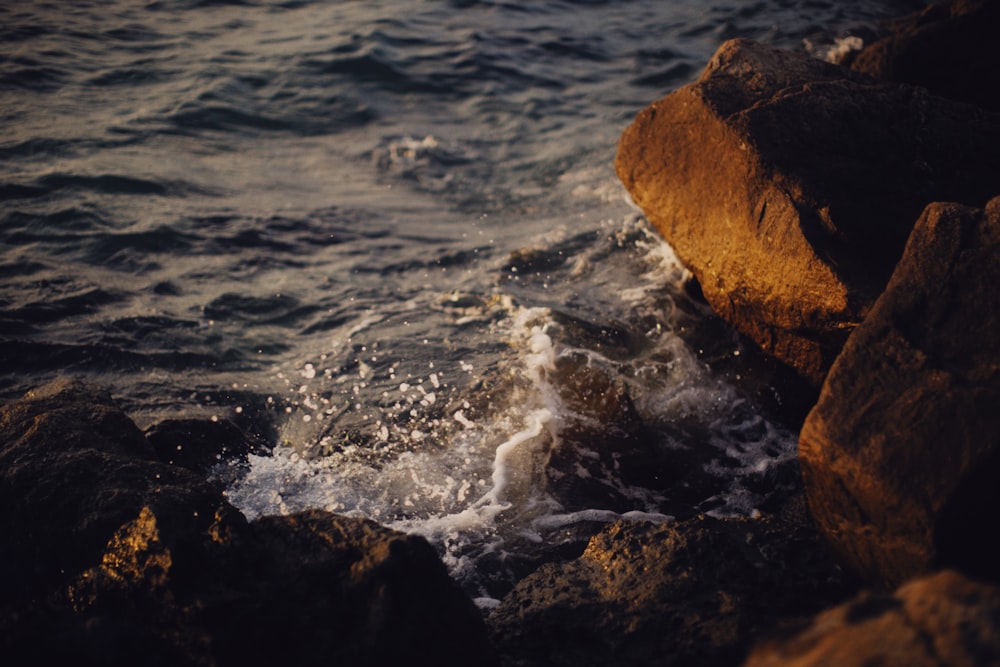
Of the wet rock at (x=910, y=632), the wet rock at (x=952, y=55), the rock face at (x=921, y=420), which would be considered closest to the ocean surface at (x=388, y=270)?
the rock face at (x=921, y=420)

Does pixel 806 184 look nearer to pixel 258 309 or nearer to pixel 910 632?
pixel 910 632

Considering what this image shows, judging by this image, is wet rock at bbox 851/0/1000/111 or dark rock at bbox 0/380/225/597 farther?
wet rock at bbox 851/0/1000/111

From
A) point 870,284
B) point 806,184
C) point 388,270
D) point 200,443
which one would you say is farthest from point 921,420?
point 388,270

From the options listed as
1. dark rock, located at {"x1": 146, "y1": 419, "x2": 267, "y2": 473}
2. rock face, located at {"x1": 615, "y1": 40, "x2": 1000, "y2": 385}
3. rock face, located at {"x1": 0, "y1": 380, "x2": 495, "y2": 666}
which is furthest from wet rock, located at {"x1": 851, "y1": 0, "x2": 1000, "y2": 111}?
rock face, located at {"x1": 0, "y1": 380, "x2": 495, "y2": 666}

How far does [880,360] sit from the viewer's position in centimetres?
307

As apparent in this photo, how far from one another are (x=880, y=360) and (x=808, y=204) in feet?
4.74

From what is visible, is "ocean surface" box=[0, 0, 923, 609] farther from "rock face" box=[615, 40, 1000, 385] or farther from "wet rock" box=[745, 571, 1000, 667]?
"wet rock" box=[745, 571, 1000, 667]

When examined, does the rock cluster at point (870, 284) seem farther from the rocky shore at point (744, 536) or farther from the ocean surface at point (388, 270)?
the ocean surface at point (388, 270)

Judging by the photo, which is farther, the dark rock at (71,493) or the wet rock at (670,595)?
the dark rock at (71,493)

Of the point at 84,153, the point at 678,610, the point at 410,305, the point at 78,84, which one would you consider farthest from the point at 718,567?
the point at 78,84

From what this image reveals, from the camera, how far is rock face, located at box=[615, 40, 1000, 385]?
4.20 m

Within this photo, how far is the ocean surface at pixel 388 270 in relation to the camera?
4477 mm

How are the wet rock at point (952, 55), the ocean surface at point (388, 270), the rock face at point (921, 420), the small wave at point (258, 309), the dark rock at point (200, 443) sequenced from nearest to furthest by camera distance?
the rock face at point (921, 420) < the dark rock at point (200, 443) < the ocean surface at point (388, 270) < the small wave at point (258, 309) < the wet rock at point (952, 55)

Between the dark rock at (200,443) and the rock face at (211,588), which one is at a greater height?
the rock face at (211,588)
